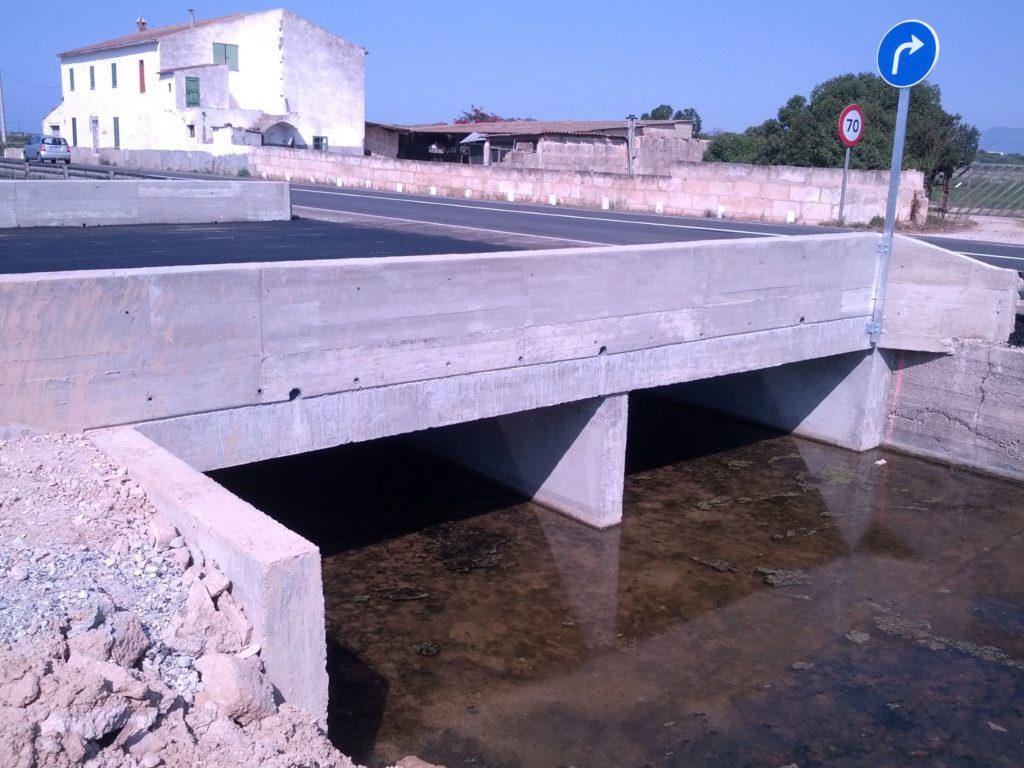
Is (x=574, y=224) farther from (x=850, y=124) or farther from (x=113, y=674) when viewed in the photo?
(x=113, y=674)

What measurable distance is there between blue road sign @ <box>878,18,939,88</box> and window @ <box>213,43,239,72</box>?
51.5 metres

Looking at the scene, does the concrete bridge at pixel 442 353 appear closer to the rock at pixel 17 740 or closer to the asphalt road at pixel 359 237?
the rock at pixel 17 740

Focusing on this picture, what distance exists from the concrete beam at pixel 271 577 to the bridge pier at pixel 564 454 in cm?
487

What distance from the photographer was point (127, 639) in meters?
4.01

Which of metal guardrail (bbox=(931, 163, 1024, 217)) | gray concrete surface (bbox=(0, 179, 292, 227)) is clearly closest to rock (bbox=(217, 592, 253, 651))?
gray concrete surface (bbox=(0, 179, 292, 227))

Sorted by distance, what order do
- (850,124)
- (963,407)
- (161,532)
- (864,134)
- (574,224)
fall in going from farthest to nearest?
1. (864,134)
2. (850,124)
3. (574,224)
4. (963,407)
5. (161,532)

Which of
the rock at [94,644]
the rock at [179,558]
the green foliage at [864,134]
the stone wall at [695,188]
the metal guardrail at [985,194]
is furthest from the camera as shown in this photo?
the green foliage at [864,134]

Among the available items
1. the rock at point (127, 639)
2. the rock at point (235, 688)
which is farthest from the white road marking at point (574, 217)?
the rock at point (127, 639)

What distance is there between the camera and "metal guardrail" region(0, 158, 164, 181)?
2508 centimetres

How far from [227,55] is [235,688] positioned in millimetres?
57139

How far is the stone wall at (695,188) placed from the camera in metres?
23.9

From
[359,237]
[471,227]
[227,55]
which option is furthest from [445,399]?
[227,55]

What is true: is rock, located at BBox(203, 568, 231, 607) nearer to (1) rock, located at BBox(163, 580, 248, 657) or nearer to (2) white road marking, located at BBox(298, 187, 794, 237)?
(1) rock, located at BBox(163, 580, 248, 657)

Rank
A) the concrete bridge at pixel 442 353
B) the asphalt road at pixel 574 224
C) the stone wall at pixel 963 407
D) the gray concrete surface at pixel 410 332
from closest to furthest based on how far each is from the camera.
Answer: the concrete bridge at pixel 442 353
the gray concrete surface at pixel 410 332
the stone wall at pixel 963 407
the asphalt road at pixel 574 224
